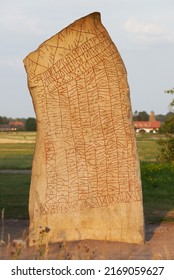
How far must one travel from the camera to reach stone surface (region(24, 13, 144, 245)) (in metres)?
12.1

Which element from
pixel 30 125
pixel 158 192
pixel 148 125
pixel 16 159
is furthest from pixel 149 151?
pixel 148 125

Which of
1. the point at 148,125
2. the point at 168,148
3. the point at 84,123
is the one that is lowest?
the point at 148,125

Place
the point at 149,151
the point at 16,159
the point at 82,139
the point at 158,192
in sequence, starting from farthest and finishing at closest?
the point at 149,151 → the point at 16,159 → the point at 158,192 → the point at 82,139

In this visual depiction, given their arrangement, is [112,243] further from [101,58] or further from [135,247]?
[101,58]

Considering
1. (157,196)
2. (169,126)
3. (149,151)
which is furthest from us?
(149,151)

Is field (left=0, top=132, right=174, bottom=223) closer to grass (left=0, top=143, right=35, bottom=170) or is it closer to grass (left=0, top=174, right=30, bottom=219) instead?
grass (left=0, top=174, right=30, bottom=219)

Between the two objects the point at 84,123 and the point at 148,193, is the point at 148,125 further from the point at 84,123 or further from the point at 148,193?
the point at 84,123

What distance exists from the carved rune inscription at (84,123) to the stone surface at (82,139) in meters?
0.02

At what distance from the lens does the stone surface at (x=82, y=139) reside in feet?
39.8

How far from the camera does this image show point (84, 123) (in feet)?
40.0

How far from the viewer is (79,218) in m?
12.3

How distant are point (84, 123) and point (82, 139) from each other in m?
0.25

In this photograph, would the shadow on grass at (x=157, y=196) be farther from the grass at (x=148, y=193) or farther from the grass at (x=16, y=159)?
the grass at (x=16, y=159)

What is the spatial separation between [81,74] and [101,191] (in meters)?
1.82
